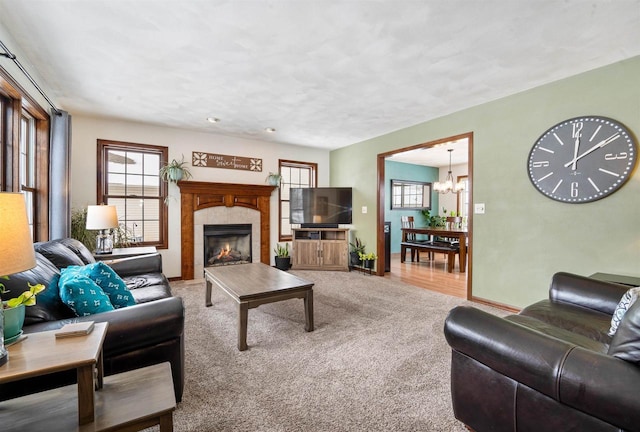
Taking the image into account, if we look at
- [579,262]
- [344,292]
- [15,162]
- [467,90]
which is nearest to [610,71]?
[467,90]

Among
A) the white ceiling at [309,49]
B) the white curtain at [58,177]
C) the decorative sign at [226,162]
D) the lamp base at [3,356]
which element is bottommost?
the lamp base at [3,356]

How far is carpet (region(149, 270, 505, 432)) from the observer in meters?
1.57

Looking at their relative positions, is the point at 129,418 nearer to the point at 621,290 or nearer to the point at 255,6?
the point at 255,6

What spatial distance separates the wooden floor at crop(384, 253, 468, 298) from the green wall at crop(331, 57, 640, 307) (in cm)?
60

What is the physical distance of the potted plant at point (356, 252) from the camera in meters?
5.38

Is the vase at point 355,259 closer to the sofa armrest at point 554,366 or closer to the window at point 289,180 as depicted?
the window at point 289,180

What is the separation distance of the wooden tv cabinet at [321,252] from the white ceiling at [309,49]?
8.15ft

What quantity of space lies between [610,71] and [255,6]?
10.3ft

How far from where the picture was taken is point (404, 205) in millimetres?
7863

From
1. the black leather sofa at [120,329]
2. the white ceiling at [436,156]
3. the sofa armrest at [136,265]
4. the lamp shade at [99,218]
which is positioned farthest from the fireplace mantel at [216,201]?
the black leather sofa at [120,329]

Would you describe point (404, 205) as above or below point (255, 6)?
below

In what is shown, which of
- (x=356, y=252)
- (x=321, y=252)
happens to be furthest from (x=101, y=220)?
(x=356, y=252)

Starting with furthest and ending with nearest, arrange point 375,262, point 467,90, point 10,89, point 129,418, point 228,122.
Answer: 1. point 375,262
2. point 228,122
3. point 467,90
4. point 10,89
5. point 129,418

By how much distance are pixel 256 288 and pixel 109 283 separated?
109 centimetres
